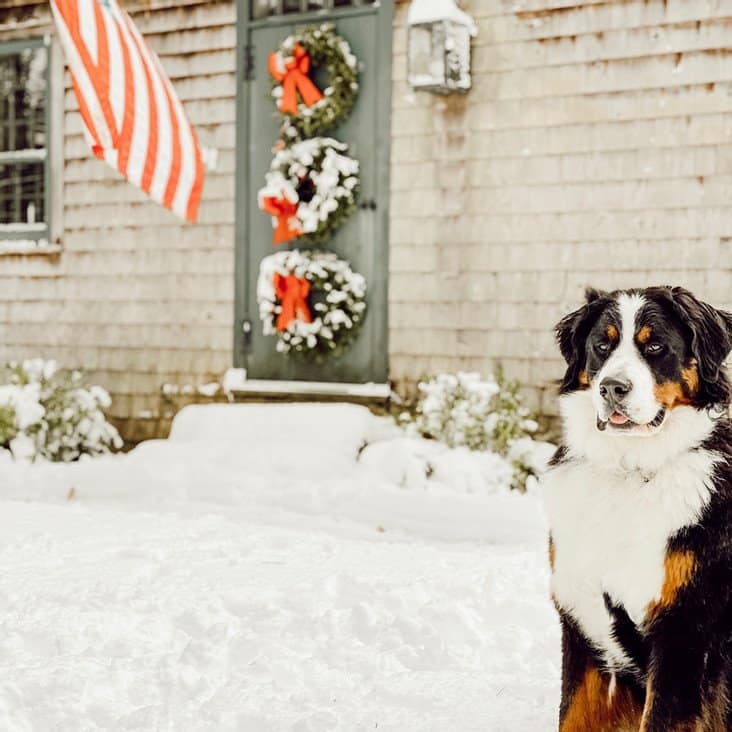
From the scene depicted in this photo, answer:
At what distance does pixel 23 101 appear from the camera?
949 centimetres

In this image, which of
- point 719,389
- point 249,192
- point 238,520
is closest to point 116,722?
point 719,389

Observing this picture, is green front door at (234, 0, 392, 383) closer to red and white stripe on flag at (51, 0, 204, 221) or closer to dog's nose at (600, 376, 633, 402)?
red and white stripe on flag at (51, 0, 204, 221)

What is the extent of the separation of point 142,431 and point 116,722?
6005 millimetres

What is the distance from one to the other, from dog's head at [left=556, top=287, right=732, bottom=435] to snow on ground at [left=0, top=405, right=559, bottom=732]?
3.69 feet

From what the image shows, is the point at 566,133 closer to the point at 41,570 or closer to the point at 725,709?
the point at 41,570

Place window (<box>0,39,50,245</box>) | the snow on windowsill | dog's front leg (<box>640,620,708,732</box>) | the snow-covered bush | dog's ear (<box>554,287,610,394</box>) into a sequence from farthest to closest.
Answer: window (<box>0,39,50,245</box>)
the snow on windowsill
the snow-covered bush
dog's ear (<box>554,287,610,394</box>)
dog's front leg (<box>640,620,708,732</box>)

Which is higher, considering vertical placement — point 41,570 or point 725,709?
point 725,709

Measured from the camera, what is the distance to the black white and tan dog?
241 cm

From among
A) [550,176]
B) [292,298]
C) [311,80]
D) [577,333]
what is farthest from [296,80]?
[577,333]

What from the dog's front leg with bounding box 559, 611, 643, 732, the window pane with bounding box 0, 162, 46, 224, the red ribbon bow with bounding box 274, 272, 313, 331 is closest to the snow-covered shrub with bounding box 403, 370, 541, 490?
the red ribbon bow with bounding box 274, 272, 313, 331

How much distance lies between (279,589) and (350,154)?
4.55 m

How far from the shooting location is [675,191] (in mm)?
6934

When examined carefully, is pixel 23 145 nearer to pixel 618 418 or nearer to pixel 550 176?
pixel 550 176

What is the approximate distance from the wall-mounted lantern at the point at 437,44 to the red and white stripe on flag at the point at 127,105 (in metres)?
1.84
